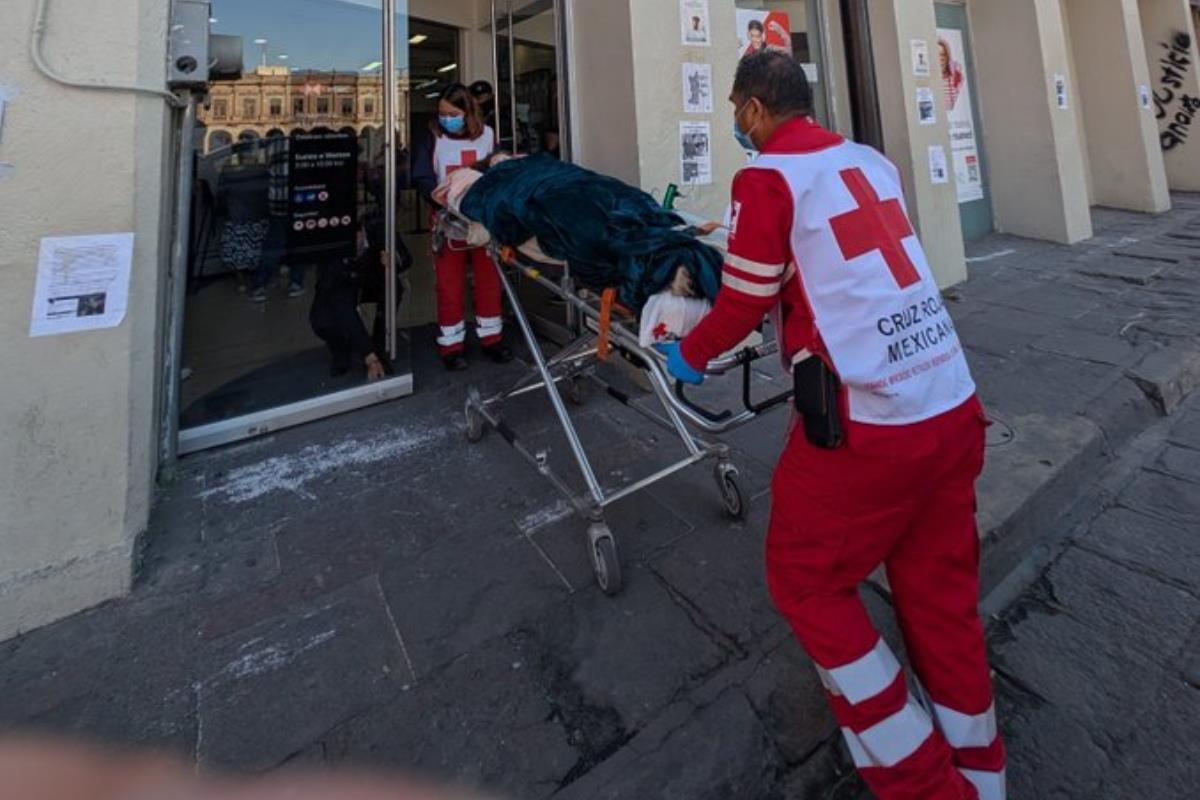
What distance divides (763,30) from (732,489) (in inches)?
200

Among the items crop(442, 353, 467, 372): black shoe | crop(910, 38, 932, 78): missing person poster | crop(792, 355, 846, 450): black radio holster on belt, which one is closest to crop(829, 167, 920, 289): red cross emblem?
crop(792, 355, 846, 450): black radio holster on belt

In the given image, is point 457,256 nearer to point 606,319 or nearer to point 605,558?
point 606,319

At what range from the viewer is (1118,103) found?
32.5ft

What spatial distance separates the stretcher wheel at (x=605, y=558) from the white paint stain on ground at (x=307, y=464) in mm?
1646

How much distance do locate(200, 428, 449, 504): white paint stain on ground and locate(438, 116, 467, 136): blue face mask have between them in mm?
2410

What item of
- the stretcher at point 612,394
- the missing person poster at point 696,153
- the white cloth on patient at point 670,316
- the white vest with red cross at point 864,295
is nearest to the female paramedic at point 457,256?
the stretcher at point 612,394

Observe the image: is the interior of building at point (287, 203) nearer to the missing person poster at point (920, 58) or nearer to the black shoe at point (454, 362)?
the black shoe at point (454, 362)

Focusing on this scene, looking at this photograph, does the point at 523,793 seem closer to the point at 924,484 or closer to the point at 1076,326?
the point at 924,484

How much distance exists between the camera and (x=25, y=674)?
212 cm

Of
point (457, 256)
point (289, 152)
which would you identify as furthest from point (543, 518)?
point (289, 152)

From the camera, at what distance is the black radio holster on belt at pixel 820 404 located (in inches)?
60.2

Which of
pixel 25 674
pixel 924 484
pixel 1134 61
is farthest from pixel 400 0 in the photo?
pixel 1134 61

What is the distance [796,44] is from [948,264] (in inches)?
111

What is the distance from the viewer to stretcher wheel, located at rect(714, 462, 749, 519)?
279cm
